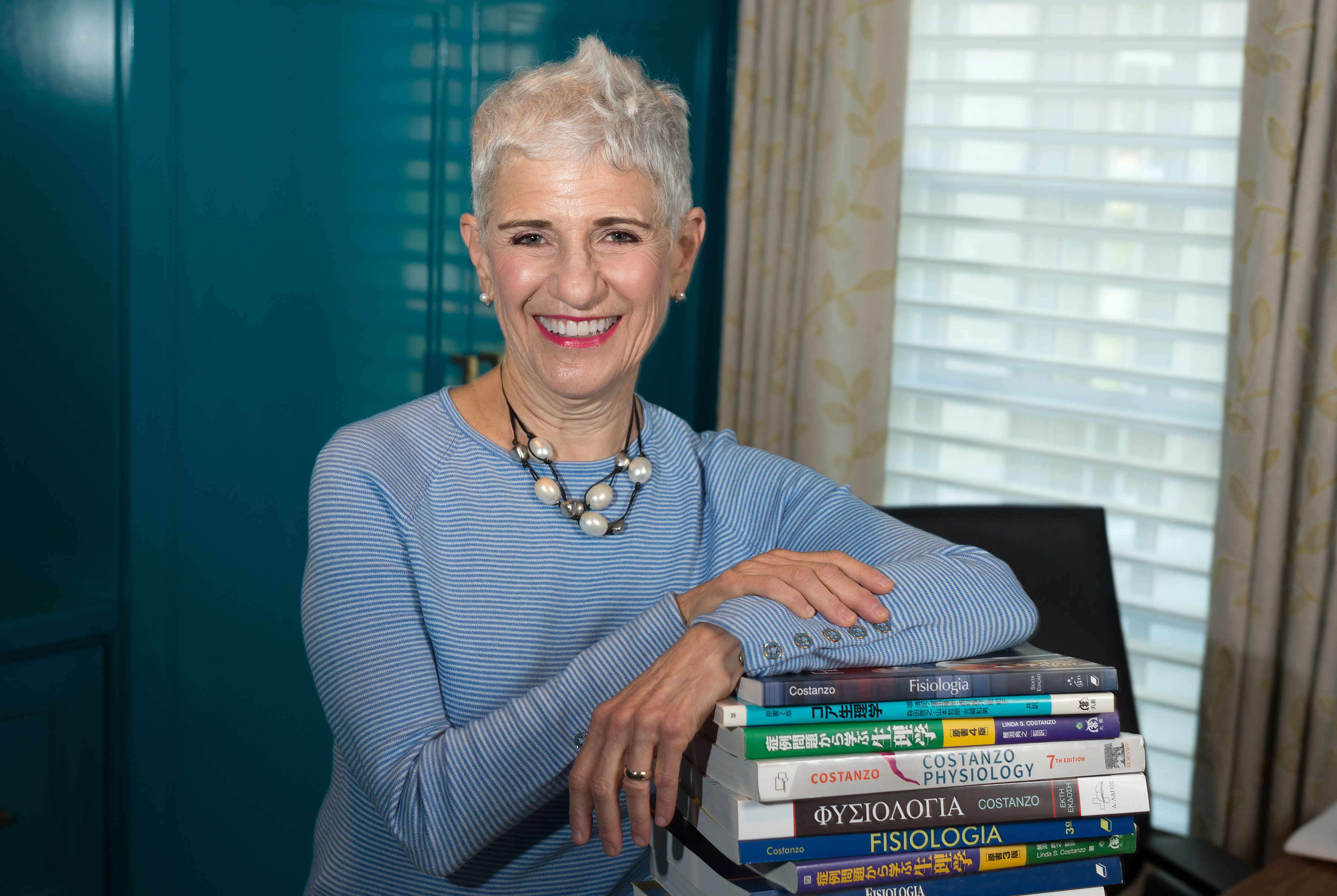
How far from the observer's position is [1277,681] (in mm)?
1993

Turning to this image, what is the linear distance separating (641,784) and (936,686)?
0.25 metres

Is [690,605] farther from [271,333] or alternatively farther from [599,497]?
[271,333]

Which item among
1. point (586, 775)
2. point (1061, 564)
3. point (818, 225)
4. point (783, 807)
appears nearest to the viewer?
point (783, 807)

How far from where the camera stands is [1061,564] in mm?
1776

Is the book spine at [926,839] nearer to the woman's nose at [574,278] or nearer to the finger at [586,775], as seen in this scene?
the finger at [586,775]

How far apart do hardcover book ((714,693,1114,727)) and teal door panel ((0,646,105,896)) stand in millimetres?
1495

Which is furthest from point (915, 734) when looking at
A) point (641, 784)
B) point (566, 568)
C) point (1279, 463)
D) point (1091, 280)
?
point (1091, 280)

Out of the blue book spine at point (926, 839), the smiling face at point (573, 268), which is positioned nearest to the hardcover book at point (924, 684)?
the blue book spine at point (926, 839)

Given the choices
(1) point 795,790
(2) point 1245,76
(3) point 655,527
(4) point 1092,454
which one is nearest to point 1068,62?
(2) point 1245,76

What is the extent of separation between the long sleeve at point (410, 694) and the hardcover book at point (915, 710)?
0.16 metres

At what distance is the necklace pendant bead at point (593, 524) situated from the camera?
1.24 meters

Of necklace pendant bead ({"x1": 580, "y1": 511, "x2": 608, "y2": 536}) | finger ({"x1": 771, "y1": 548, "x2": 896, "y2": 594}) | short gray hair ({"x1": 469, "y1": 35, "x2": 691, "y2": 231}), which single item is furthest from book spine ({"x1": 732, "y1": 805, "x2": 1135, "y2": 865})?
short gray hair ({"x1": 469, "y1": 35, "x2": 691, "y2": 231})

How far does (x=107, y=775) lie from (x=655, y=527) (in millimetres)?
1322

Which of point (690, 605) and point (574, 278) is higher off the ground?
point (574, 278)
